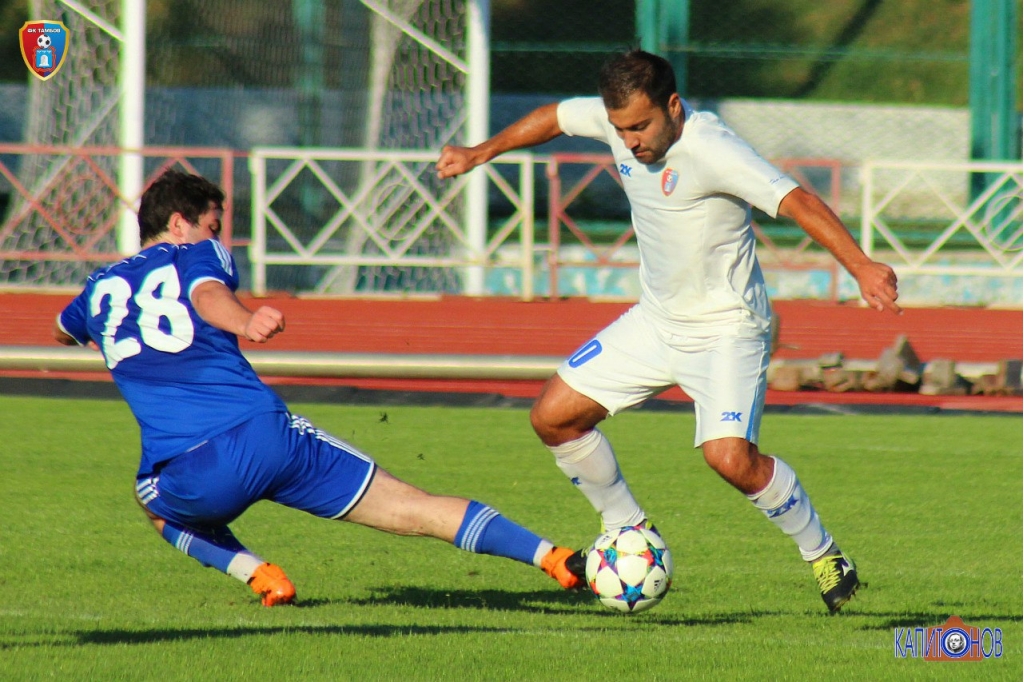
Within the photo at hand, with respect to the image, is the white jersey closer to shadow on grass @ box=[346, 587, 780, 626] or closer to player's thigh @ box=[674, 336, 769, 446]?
player's thigh @ box=[674, 336, 769, 446]

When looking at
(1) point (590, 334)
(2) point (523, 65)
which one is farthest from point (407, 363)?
(2) point (523, 65)

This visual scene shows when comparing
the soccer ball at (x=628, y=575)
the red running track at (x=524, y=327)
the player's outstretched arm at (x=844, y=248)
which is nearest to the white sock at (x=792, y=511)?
the soccer ball at (x=628, y=575)

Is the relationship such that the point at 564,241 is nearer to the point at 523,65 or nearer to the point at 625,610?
the point at 523,65

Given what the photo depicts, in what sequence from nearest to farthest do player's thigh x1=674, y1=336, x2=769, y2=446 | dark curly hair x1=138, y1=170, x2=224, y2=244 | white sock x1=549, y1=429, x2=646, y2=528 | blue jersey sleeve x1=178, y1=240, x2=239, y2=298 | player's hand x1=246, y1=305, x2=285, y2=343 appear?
player's hand x1=246, y1=305, x2=285, y2=343, blue jersey sleeve x1=178, y1=240, x2=239, y2=298, dark curly hair x1=138, y1=170, x2=224, y2=244, player's thigh x1=674, y1=336, x2=769, y2=446, white sock x1=549, y1=429, x2=646, y2=528

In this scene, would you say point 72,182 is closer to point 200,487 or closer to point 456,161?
point 456,161

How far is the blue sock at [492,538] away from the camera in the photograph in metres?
5.09

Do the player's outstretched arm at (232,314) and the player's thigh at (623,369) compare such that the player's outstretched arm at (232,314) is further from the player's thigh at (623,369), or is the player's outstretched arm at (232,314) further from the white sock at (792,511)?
the white sock at (792,511)

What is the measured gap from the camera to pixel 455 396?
1177cm

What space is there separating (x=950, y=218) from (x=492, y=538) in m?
16.4

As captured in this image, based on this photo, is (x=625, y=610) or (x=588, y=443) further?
(x=588, y=443)

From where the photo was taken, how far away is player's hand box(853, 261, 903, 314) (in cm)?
460

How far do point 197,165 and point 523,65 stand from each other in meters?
6.32

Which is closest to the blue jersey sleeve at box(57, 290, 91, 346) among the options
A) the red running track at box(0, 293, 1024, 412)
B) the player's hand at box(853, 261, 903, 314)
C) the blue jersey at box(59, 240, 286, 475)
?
the blue jersey at box(59, 240, 286, 475)

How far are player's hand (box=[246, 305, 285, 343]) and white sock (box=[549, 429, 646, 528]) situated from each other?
1.69m
